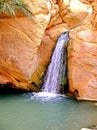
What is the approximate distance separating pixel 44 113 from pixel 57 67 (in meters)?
2.41

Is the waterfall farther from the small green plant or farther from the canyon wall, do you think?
the small green plant

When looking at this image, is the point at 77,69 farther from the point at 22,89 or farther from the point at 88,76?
the point at 22,89

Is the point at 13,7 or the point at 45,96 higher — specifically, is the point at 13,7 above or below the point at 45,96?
above

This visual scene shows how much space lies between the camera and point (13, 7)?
9836mm

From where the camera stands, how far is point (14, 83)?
10.3 metres

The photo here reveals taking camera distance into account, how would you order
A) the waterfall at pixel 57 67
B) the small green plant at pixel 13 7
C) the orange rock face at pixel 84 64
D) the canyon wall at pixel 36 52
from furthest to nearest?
the waterfall at pixel 57 67
the canyon wall at pixel 36 52
the orange rock face at pixel 84 64
the small green plant at pixel 13 7

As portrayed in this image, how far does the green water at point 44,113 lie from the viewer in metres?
7.78

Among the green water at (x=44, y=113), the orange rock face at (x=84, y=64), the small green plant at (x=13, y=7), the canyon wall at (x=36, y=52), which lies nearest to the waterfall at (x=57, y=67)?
the canyon wall at (x=36, y=52)

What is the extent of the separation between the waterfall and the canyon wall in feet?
0.82

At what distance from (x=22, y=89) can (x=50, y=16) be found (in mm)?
2616

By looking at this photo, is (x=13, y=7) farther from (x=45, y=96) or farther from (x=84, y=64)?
(x=45, y=96)

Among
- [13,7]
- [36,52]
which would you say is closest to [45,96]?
[36,52]

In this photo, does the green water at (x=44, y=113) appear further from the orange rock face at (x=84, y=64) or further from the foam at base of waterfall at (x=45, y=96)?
the orange rock face at (x=84, y=64)

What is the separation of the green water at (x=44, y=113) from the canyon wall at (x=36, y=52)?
19.7 inches
